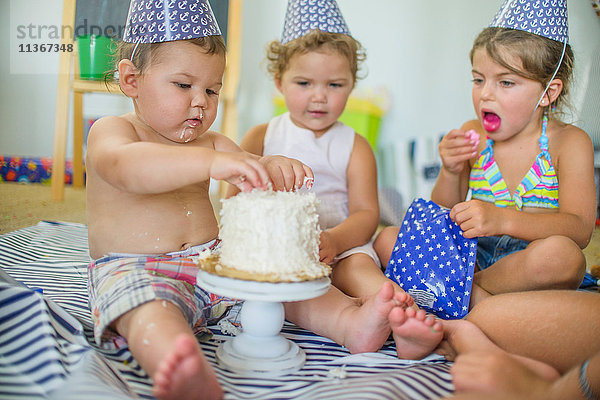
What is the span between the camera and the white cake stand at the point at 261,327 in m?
0.77

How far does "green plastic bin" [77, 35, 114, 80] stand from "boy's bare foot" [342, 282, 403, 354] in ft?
6.10

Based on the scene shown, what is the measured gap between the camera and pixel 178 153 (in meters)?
0.84

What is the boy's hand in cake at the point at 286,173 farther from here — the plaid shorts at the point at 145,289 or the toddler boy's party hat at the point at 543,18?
the toddler boy's party hat at the point at 543,18

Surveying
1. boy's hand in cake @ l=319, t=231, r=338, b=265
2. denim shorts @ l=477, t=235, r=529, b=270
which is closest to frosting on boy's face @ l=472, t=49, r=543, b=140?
denim shorts @ l=477, t=235, r=529, b=270

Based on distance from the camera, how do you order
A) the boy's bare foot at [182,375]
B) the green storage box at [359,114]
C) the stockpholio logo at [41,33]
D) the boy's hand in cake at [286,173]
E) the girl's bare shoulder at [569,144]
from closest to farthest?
the boy's bare foot at [182,375]
the boy's hand in cake at [286,173]
the girl's bare shoulder at [569,144]
the stockpholio logo at [41,33]
the green storage box at [359,114]

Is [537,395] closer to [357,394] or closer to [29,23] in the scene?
[357,394]

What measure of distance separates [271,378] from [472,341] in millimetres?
336

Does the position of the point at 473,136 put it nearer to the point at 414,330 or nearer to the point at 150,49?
the point at 414,330

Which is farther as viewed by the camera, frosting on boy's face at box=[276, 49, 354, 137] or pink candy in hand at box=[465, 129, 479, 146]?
frosting on boy's face at box=[276, 49, 354, 137]

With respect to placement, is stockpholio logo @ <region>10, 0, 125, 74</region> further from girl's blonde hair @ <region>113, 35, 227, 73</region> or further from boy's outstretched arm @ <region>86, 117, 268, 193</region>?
boy's outstretched arm @ <region>86, 117, 268, 193</region>

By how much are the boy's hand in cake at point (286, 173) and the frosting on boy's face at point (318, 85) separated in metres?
0.51

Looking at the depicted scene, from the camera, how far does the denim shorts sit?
4.14 feet

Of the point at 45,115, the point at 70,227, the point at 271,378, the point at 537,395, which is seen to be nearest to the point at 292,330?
the point at 271,378

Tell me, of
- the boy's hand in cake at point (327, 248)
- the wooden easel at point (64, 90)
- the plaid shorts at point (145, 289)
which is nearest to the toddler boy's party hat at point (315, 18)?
the boy's hand in cake at point (327, 248)
